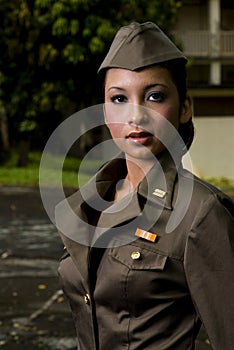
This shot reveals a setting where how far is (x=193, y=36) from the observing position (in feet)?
104

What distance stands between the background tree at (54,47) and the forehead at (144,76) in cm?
2317

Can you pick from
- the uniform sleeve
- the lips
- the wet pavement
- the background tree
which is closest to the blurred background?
the background tree

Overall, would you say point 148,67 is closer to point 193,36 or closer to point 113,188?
point 113,188

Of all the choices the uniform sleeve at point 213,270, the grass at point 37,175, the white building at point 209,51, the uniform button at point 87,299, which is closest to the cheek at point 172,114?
the uniform sleeve at point 213,270

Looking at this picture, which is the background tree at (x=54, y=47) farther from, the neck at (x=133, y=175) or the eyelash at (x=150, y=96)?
the eyelash at (x=150, y=96)

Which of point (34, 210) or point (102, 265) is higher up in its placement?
point (102, 265)

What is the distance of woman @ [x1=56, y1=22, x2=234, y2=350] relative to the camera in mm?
2025

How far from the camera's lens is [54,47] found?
26.4 m

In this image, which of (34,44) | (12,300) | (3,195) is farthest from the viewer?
(34,44)

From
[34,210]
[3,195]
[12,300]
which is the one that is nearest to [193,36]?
[3,195]

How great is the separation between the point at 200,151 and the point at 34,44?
637cm

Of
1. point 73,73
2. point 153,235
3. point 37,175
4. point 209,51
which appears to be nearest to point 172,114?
point 153,235

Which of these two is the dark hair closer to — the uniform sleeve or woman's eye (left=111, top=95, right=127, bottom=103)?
woman's eye (left=111, top=95, right=127, bottom=103)

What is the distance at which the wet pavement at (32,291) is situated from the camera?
6.97m
